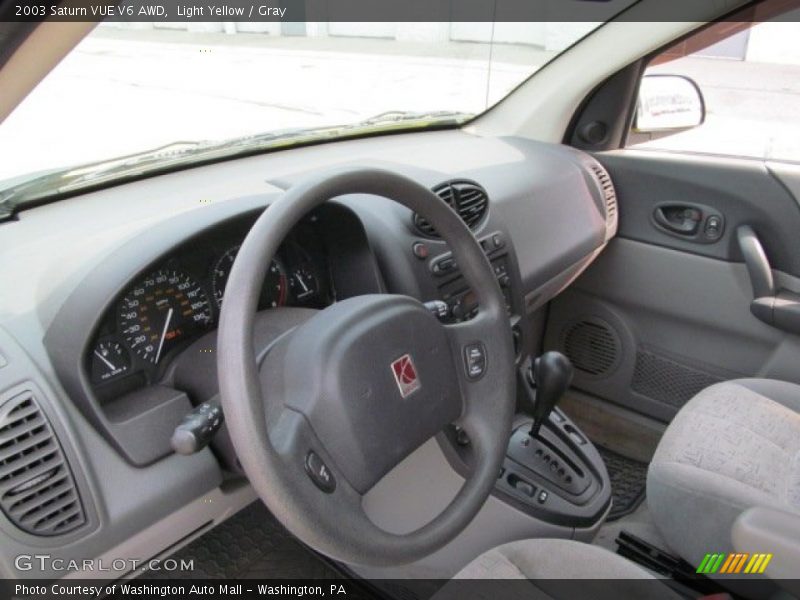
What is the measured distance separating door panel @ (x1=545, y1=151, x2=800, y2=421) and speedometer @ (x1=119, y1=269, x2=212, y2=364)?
1.68 meters

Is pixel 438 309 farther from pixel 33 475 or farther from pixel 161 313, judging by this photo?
pixel 33 475

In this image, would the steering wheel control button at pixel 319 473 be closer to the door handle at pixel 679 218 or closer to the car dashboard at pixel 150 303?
the car dashboard at pixel 150 303

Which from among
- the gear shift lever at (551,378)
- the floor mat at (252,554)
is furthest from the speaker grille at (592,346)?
the floor mat at (252,554)

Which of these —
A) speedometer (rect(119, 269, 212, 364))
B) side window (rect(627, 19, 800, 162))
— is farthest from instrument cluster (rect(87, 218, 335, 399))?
side window (rect(627, 19, 800, 162))

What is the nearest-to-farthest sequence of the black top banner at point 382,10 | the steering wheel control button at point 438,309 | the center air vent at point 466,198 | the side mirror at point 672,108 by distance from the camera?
the black top banner at point 382,10
the steering wheel control button at point 438,309
the center air vent at point 466,198
the side mirror at point 672,108

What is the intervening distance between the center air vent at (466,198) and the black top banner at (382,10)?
596 millimetres

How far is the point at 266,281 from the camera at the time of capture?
5.09 ft

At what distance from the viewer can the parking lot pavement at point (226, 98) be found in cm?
167

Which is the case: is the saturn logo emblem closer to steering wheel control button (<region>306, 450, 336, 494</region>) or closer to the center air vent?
steering wheel control button (<region>306, 450, 336, 494</region>)

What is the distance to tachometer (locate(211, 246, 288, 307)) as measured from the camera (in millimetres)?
1461

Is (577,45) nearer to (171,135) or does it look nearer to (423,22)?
(171,135)

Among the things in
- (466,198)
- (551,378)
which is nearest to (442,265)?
(466,198)

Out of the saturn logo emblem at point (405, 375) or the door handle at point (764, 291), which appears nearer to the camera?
the saturn logo emblem at point (405, 375)

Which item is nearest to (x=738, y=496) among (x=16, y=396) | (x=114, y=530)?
(x=114, y=530)
